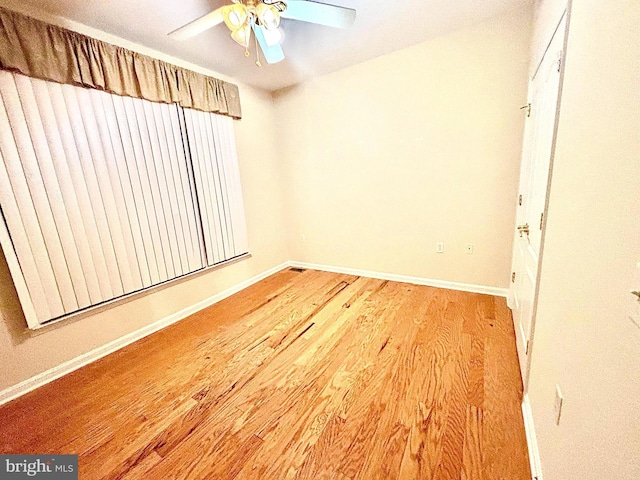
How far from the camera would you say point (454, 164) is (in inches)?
100

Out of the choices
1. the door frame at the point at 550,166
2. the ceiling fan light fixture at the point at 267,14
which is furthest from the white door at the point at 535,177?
the ceiling fan light fixture at the point at 267,14

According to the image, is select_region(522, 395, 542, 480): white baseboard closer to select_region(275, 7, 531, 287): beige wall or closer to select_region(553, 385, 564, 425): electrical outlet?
select_region(553, 385, 564, 425): electrical outlet

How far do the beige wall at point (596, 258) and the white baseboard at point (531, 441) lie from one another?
8 cm

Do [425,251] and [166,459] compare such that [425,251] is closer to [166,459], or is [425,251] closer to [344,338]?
[344,338]

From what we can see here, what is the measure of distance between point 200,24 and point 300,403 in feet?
7.79

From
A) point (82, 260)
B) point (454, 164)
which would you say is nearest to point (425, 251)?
point (454, 164)

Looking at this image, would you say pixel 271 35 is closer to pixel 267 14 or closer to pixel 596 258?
pixel 267 14

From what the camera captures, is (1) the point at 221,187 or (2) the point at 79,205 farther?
(1) the point at 221,187

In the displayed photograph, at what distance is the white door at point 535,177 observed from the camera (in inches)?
47.1

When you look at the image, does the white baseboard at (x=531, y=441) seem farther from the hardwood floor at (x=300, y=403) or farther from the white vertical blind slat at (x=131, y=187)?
the white vertical blind slat at (x=131, y=187)

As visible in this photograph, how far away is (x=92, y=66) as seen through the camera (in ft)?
6.07

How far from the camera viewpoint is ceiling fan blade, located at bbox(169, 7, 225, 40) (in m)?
1.50

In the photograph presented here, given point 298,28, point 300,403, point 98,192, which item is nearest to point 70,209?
point 98,192
